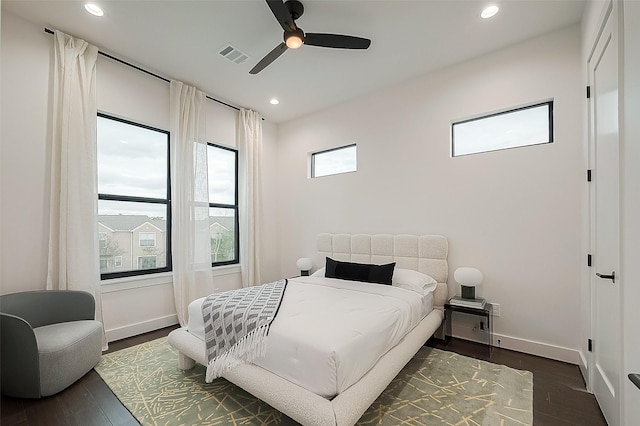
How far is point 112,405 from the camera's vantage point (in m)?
2.03

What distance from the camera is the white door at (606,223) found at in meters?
1.64

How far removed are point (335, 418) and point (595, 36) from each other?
3233 millimetres

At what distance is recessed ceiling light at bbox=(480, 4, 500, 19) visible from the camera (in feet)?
8.07

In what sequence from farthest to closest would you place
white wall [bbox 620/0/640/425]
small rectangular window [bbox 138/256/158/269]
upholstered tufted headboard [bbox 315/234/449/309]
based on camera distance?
small rectangular window [bbox 138/256/158/269] → upholstered tufted headboard [bbox 315/234/449/309] → white wall [bbox 620/0/640/425]

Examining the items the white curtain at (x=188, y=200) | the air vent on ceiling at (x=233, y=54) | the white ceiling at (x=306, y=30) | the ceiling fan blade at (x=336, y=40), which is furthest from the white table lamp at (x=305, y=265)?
the ceiling fan blade at (x=336, y=40)

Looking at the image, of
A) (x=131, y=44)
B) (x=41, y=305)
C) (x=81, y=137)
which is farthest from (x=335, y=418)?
(x=131, y=44)

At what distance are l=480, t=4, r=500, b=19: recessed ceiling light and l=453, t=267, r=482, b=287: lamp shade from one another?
2.50 meters

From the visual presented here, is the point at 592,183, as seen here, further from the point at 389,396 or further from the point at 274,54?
the point at 274,54

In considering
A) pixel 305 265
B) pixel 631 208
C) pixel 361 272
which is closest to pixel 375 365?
pixel 361 272

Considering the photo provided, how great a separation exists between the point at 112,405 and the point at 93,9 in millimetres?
3380

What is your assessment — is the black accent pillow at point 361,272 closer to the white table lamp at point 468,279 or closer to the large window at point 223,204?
the white table lamp at point 468,279

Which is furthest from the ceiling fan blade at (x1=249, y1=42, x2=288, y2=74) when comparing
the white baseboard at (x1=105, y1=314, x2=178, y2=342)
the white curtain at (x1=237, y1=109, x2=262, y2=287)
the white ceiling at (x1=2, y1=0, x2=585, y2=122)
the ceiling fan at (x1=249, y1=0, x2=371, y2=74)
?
the white baseboard at (x1=105, y1=314, x2=178, y2=342)

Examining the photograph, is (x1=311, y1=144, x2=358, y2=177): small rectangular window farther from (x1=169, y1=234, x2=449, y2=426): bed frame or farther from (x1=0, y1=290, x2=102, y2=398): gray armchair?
(x1=0, y1=290, x2=102, y2=398): gray armchair

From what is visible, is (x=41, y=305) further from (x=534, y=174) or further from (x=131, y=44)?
(x=534, y=174)
